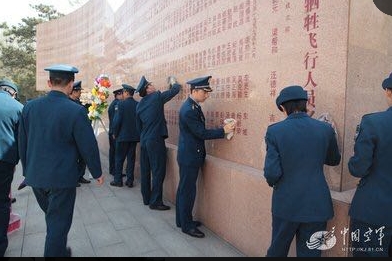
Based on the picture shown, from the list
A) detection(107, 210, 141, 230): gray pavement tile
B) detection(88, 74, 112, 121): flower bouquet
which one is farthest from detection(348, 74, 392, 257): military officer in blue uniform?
detection(88, 74, 112, 121): flower bouquet

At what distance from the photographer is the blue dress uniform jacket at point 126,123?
5.68 metres

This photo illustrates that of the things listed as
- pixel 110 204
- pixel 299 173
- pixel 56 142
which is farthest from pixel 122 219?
pixel 299 173

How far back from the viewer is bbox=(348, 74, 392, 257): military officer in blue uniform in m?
1.92

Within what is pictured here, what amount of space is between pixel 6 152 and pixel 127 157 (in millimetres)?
2728

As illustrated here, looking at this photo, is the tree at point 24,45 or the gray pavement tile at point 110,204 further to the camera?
the tree at point 24,45

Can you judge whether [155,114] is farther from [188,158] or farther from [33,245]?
[33,245]

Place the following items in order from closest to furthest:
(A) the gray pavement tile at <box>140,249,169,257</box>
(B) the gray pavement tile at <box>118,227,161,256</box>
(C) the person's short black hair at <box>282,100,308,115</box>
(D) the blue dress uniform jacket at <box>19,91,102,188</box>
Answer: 1. (C) the person's short black hair at <box>282,100,308,115</box>
2. (D) the blue dress uniform jacket at <box>19,91,102,188</box>
3. (A) the gray pavement tile at <box>140,249,169,257</box>
4. (B) the gray pavement tile at <box>118,227,161,256</box>

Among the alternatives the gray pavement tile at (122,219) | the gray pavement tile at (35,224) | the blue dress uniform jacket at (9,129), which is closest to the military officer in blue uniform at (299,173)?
the gray pavement tile at (122,219)

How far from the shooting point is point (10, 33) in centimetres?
2359

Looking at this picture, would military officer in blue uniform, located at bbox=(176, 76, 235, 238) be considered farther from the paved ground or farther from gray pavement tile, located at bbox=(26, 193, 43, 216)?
gray pavement tile, located at bbox=(26, 193, 43, 216)

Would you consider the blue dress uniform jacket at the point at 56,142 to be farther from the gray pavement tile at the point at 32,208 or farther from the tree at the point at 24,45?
the tree at the point at 24,45

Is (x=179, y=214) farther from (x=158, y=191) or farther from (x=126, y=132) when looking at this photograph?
(x=126, y=132)

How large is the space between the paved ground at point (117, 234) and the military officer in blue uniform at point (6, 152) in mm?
332

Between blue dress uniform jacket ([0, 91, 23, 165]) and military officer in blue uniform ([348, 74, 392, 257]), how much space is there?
9.25 feet
